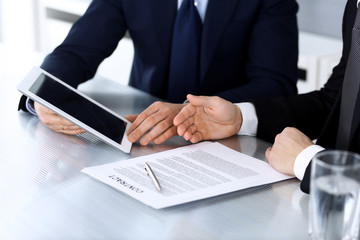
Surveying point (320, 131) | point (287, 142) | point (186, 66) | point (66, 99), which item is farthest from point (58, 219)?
point (186, 66)

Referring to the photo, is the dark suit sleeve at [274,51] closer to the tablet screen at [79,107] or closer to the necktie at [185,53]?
the necktie at [185,53]

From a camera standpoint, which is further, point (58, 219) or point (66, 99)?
point (66, 99)

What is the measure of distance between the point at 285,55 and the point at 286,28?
101mm

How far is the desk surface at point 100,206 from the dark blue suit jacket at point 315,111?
208 millimetres

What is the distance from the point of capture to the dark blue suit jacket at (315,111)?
171cm

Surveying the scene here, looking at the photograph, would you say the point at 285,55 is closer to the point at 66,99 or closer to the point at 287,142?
the point at 287,142

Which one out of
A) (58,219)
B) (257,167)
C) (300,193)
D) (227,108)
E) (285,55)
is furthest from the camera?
(285,55)

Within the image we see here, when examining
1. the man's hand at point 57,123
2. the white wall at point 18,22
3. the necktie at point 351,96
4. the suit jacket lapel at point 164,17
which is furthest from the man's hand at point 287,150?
the white wall at point 18,22

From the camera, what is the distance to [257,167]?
144 cm

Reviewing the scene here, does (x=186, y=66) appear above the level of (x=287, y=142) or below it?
below

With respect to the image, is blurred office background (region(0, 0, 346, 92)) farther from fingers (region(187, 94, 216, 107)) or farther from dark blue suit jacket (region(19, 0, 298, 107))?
fingers (region(187, 94, 216, 107))

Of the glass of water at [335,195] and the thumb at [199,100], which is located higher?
the glass of water at [335,195]

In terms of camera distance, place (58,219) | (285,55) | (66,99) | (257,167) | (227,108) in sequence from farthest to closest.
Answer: (285,55) < (227,108) < (66,99) < (257,167) < (58,219)

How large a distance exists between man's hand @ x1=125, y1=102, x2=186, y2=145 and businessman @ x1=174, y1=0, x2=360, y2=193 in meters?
0.04
